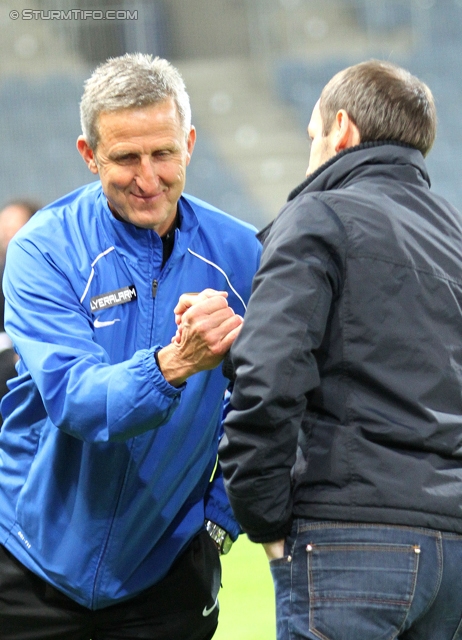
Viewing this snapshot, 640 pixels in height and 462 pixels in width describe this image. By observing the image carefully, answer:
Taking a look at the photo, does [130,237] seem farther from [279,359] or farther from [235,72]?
[235,72]

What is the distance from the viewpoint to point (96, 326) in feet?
6.77

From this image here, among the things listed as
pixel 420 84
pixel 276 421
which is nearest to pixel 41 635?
pixel 276 421

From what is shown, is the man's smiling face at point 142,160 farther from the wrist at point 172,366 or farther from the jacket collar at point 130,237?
the wrist at point 172,366

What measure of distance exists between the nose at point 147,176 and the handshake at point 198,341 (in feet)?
1.27

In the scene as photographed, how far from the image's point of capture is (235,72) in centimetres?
899

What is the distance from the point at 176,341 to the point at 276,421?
0.34m

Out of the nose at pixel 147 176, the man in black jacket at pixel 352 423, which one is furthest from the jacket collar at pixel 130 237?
the man in black jacket at pixel 352 423

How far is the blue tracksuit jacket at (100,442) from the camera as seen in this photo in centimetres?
206

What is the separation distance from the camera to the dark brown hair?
175cm

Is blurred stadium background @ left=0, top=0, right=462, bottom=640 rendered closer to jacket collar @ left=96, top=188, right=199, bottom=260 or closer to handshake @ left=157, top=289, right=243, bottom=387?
jacket collar @ left=96, top=188, right=199, bottom=260

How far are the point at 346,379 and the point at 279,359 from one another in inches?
5.7

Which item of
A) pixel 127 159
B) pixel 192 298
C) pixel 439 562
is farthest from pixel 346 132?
pixel 439 562

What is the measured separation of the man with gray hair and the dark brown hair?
479 mm

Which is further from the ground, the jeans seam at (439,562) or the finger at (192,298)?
the finger at (192,298)
